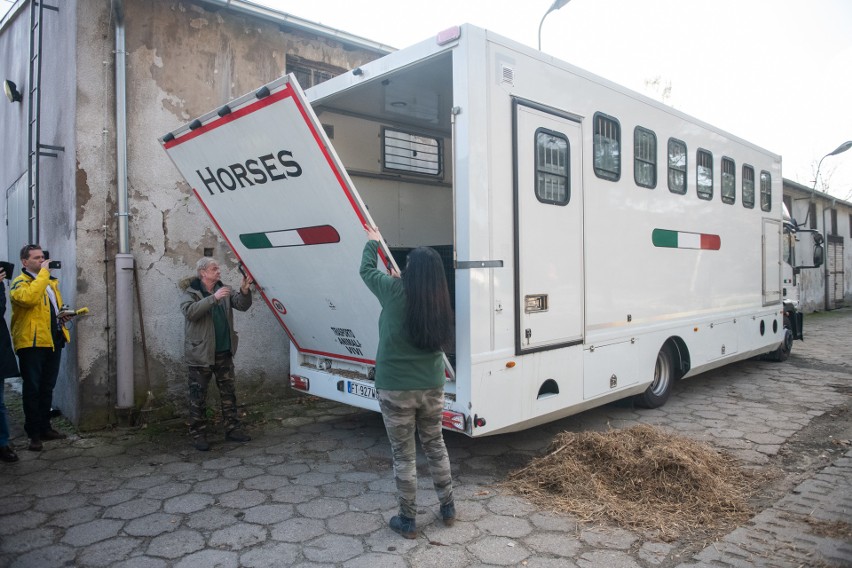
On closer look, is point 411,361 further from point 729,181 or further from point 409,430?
point 729,181

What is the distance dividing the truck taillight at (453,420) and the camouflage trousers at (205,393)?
7.33 ft

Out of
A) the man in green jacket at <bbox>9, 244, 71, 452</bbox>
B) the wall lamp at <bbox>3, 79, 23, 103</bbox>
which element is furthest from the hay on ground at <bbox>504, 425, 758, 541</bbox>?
the wall lamp at <bbox>3, 79, 23, 103</bbox>

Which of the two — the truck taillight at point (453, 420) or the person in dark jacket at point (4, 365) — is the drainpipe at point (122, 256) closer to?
the person in dark jacket at point (4, 365)

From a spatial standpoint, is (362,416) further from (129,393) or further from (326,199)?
(326,199)

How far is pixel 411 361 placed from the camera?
3566mm

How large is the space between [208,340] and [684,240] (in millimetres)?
4929

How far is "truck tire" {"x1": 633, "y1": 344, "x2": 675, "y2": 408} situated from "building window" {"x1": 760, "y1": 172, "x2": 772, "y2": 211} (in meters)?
3.43

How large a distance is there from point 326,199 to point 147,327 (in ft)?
9.73

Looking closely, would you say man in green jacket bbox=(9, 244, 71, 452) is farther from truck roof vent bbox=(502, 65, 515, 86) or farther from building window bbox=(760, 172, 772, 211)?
building window bbox=(760, 172, 772, 211)

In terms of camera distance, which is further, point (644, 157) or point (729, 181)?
point (729, 181)

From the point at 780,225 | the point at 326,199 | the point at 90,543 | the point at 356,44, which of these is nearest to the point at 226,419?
the point at 90,543

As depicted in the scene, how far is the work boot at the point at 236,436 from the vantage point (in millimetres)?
5461

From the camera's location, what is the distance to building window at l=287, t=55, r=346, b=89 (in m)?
7.14

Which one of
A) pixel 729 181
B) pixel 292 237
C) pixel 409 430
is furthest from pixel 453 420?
pixel 729 181
